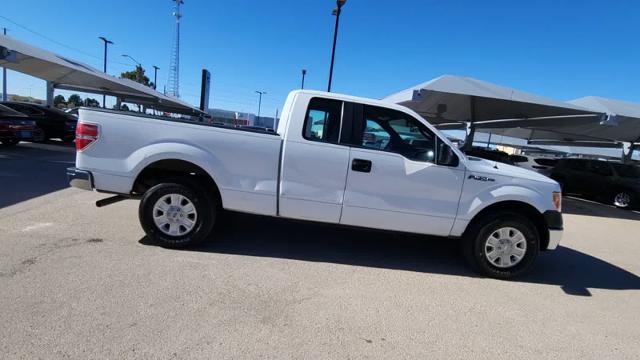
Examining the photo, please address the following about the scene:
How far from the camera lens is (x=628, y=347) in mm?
3232

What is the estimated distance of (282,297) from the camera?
11.5ft

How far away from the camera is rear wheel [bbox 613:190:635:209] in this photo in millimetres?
12367

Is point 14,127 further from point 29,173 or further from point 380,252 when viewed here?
point 380,252

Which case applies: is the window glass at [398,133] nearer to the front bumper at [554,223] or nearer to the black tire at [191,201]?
the front bumper at [554,223]

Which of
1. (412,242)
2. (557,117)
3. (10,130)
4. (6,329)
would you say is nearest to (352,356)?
(6,329)

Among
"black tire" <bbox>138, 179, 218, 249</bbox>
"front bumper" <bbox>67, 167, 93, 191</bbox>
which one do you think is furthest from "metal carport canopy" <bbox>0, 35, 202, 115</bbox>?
"black tire" <bbox>138, 179, 218, 249</bbox>

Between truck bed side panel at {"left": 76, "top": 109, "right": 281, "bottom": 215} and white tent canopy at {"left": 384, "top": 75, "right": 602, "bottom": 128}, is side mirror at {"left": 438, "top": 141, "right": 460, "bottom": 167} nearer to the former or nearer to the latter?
truck bed side panel at {"left": 76, "top": 109, "right": 281, "bottom": 215}

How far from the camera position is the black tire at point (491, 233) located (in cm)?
441

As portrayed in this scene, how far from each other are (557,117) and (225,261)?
11.9 meters

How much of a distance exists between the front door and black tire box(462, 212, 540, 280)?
35 centimetres

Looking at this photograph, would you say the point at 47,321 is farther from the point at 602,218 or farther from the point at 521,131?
the point at 521,131

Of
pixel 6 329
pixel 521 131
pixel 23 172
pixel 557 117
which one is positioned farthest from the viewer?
pixel 521 131

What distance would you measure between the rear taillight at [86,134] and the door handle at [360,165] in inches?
112

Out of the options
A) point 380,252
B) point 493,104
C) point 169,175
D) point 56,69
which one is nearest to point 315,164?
point 380,252
